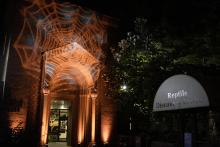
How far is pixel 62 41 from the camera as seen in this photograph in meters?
17.2

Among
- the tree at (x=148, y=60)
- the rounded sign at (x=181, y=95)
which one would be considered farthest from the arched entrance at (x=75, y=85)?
the rounded sign at (x=181, y=95)

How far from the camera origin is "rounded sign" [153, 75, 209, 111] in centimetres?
710

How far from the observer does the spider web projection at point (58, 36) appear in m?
15.8

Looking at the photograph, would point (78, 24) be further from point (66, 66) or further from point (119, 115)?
point (119, 115)

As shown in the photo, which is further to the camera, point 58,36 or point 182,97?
point 58,36

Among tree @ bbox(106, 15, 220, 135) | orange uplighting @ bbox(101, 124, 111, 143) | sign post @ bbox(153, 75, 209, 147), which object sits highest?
tree @ bbox(106, 15, 220, 135)

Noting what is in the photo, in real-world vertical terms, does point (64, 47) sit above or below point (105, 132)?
above

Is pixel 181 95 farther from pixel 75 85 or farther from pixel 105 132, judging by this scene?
pixel 75 85

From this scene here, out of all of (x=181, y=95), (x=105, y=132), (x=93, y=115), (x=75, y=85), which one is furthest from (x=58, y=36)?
(x=181, y=95)

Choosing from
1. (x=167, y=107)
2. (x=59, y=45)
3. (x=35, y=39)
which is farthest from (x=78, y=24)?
(x=167, y=107)

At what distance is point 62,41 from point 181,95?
36.7ft

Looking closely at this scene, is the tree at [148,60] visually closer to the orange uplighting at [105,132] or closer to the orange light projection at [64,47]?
the orange light projection at [64,47]

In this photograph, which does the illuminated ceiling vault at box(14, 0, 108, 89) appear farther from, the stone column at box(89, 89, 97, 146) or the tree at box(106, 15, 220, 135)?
the tree at box(106, 15, 220, 135)

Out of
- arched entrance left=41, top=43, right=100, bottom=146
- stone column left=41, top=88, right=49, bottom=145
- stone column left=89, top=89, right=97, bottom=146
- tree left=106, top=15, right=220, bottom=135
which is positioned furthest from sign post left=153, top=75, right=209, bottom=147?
stone column left=89, top=89, right=97, bottom=146
